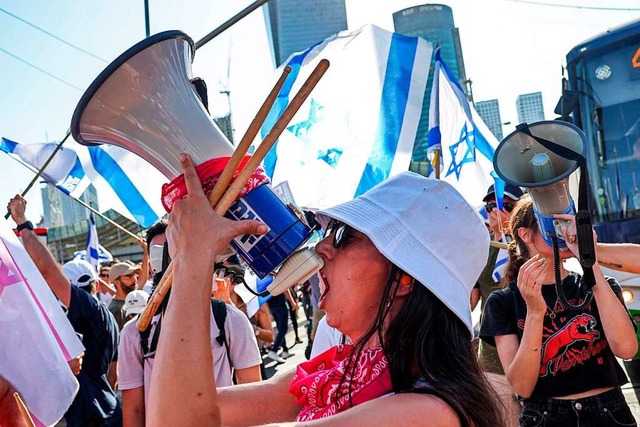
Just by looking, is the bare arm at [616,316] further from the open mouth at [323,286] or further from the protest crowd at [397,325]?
the open mouth at [323,286]

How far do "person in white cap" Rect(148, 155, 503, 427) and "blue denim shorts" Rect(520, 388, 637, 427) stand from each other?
1118mm

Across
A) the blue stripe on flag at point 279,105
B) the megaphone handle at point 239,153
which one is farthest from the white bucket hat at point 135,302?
the megaphone handle at point 239,153

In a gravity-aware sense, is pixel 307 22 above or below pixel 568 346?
above

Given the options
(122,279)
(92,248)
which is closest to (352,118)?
(122,279)

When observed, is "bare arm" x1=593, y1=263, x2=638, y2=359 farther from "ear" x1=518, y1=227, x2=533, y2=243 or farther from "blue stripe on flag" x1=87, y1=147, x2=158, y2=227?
"blue stripe on flag" x1=87, y1=147, x2=158, y2=227

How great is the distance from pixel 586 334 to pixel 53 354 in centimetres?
198

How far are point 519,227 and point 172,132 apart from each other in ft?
5.68

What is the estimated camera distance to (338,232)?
166 centimetres

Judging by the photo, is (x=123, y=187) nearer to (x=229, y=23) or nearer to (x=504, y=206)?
(x=229, y=23)

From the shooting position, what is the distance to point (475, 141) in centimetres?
611

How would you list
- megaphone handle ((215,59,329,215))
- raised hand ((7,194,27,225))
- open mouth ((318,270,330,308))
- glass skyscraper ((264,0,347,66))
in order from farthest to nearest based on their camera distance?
1. glass skyscraper ((264,0,347,66))
2. raised hand ((7,194,27,225))
3. open mouth ((318,270,330,308))
4. megaphone handle ((215,59,329,215))

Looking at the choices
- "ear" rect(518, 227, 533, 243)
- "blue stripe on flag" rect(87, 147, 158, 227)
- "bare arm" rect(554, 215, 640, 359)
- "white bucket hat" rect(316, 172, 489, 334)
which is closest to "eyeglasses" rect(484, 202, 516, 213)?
"ear" rect(518, 227, 533, 243)

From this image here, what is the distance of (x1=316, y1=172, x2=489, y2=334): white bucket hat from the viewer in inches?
59.8

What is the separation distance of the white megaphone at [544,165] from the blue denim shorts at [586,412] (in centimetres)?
61
